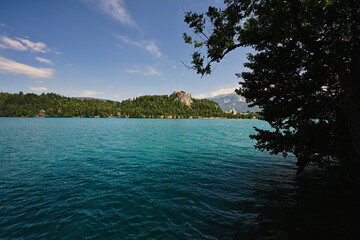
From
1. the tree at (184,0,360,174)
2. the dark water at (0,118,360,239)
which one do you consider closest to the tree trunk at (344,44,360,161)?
the tree at (184,0,360,174)

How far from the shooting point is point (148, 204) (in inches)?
353

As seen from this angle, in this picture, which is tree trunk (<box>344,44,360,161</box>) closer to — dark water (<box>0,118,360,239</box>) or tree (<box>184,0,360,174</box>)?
tree (<box>184,0,360,174</box>)

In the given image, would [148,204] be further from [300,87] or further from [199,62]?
[300,87]

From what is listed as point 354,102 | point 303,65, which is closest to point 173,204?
point 354,102

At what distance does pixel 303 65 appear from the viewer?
8.65 metres

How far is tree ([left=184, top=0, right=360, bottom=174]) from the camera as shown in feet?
20.0

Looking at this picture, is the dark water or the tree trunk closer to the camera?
the tree trunk

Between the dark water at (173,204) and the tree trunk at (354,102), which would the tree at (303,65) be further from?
the dark water at (173,204)

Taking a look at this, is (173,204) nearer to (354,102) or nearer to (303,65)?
(354,102)

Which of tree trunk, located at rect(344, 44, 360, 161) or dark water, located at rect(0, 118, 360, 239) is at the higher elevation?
tree trunk, located at rect(344, 44, 360, 161)

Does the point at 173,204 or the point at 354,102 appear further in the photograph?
the point at 173,204

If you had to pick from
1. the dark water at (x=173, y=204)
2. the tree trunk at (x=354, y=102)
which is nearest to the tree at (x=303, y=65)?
the tree trunk at (x=354, y=102)

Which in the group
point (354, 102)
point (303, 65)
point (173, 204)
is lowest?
point (173, 204)

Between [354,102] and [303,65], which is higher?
[303,65]
